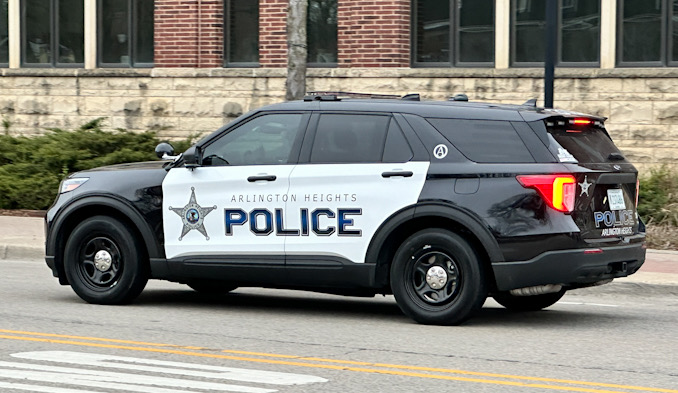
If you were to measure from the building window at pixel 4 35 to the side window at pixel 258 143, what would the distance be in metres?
14.6

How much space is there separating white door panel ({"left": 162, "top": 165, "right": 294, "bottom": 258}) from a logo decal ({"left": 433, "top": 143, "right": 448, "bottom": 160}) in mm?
1161

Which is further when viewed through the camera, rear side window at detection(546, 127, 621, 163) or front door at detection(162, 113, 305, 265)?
front door at detection(162, 113, 305, 265)

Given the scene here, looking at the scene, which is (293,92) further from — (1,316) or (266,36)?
(1,316)

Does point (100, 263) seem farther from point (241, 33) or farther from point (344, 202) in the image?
point (241, 33)

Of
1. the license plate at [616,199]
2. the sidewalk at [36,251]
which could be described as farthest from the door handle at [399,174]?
the sidewalk at [36,251]

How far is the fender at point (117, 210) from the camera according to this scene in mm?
10266

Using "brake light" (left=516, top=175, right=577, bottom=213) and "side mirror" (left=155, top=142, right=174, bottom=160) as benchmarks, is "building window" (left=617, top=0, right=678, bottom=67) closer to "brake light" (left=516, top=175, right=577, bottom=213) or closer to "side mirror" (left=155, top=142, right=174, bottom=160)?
"brake light" (left=516, top=175, right=577, bottom=213)

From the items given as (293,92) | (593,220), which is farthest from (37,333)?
(293,92)

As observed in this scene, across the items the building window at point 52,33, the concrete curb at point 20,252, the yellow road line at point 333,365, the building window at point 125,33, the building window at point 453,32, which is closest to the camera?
the yellow road line at point 333,365

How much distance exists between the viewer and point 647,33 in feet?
60.3

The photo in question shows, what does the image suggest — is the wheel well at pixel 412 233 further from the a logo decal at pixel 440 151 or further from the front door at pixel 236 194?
the front door at pixel 236 194

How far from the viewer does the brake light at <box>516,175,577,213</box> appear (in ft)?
29.7

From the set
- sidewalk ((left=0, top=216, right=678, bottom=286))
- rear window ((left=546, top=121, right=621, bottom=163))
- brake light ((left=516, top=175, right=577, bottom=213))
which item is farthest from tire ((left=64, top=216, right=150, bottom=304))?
sidewalk ((left=0, top=216, right=678, bottom=286))

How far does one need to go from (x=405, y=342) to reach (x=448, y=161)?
4.88ft
